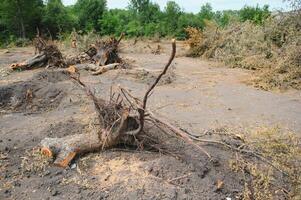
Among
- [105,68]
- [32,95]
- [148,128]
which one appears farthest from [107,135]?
[105,68]

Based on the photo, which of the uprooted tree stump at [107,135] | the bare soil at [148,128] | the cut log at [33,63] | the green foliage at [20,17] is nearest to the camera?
the bare soil at [148,128]

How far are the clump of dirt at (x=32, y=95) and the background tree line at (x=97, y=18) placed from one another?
11155 mm

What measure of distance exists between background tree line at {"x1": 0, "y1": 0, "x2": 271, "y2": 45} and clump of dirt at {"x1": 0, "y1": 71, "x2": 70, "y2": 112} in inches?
439

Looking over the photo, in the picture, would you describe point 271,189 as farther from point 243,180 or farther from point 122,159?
point 122,159

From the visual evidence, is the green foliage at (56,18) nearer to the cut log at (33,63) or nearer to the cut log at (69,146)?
the cut log at (33,63)

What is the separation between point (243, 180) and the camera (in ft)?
13.4

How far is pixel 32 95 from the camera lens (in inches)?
307

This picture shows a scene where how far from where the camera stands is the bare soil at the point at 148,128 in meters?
3.91

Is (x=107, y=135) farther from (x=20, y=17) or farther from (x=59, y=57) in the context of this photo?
(x=20, y=17)

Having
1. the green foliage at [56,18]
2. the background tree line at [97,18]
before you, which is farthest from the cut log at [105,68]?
the green foliage at [56,18]

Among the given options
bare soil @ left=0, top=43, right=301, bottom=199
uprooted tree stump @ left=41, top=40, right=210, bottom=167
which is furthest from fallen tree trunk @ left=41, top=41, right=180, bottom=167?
bare soil @ left=0, top=43, right=301, bottom=199

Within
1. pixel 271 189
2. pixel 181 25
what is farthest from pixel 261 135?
pixel 181 25

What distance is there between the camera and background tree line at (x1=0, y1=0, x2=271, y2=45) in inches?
766

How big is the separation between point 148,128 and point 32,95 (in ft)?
12.5
